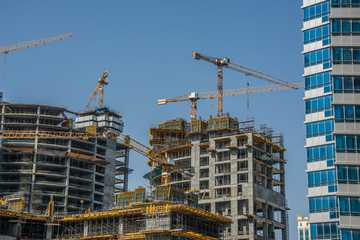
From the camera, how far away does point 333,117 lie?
10769 cm

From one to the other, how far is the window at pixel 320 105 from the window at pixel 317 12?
1696cm

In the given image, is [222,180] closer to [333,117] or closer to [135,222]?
[135,222]

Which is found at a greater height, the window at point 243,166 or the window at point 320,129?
the window at point 243,166

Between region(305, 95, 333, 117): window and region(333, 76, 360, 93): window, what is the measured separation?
39.4ft

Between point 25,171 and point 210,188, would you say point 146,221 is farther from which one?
point 25,171

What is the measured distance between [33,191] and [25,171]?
774cm

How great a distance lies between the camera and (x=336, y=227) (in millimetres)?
104250

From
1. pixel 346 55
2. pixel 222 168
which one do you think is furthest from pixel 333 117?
pixel 222 168

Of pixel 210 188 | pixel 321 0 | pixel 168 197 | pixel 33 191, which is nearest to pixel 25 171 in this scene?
pixel 33 191

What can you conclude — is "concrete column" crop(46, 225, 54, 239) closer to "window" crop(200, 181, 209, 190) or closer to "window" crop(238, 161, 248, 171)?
"window" crop(200, 181, 209, 190)

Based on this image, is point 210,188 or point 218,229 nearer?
point 218,229

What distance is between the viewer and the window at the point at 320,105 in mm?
113000

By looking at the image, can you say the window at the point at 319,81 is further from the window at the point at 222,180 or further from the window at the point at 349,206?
the window at the point at 222,180

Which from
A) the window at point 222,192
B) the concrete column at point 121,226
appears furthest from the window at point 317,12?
the window at point 222,192
